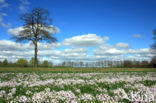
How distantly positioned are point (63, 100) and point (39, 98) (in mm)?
596

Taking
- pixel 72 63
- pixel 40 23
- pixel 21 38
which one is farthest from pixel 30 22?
pixel 72 63

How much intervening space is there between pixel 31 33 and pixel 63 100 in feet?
105

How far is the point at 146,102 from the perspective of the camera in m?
2.58

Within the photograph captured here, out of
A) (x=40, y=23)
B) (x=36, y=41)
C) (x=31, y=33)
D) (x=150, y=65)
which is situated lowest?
(x=150, y=65)

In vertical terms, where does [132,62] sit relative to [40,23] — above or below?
below

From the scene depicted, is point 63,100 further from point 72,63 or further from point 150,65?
point 150,65

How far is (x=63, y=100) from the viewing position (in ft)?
10.1

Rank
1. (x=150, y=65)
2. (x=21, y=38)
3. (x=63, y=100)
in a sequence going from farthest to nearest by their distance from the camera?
(x=150, y=65), (x=21, y=38), (x=63, y=100)

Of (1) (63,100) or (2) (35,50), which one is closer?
(1) (63,100)

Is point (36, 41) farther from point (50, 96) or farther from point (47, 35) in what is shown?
point (50, 96)

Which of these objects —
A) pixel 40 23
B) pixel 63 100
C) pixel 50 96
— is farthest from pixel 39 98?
pixel 40 23

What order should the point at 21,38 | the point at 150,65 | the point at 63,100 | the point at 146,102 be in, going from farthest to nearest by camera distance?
the point at 150,65, the point at 21,38, the point at 63,100, the point at 146,102

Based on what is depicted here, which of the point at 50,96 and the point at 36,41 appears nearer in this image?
the point at 50,96

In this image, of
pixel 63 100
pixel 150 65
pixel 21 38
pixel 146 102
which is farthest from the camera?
pixel 150 65
